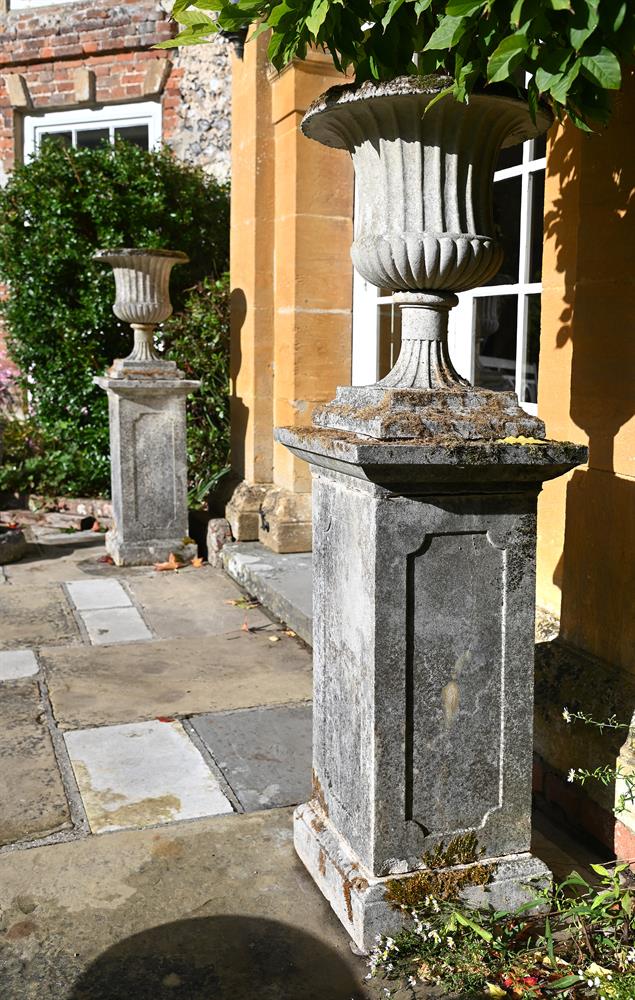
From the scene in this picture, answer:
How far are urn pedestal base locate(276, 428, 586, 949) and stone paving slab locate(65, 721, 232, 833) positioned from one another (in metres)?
0.73

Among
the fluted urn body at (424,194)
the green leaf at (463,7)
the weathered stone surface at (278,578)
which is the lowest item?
the weathered stone surface at (278,578)

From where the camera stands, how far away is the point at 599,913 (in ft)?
7.86

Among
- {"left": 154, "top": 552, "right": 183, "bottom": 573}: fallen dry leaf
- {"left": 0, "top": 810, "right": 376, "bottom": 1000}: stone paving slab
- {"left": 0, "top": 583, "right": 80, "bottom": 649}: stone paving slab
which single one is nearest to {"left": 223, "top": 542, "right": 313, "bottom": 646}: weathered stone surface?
{"left": 154, "top": 552, "right": 183, "bottom": 573}: fallen dry leaf

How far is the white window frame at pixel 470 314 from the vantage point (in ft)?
13.3

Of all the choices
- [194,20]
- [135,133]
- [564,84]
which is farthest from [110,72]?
[564,84]

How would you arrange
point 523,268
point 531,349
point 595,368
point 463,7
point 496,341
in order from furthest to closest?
point 496,341 → point 531,349 → point 523,268 → point 595,368 → point 463,7

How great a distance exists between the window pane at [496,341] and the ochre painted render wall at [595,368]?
51.0 inches

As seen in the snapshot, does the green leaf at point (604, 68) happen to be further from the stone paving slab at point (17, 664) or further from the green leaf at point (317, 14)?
the stone paving slab at point (17, 664)

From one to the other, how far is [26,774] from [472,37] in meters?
2.69

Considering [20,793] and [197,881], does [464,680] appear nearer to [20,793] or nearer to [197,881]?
[197,881]

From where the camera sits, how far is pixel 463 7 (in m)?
1.85

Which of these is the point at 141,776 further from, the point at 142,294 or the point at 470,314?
the point at 142,294

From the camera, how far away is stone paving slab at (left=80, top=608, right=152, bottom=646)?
5.00 metres

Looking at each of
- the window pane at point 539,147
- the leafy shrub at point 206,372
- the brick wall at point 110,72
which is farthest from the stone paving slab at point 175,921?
the brick wall at point 110,72
